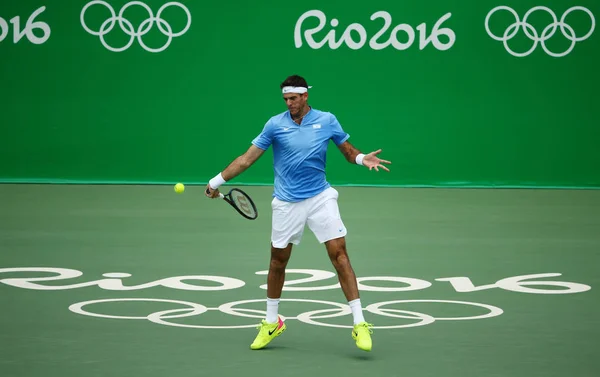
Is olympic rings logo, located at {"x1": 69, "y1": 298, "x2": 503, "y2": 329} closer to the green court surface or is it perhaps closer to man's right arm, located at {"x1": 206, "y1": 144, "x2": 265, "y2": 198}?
the green court surface

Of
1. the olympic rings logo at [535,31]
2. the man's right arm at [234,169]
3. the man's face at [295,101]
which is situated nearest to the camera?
the man's face at [295,101]

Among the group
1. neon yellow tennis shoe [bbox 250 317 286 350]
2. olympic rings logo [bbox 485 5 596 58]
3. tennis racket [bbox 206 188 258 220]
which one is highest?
olympic rings logo [bbox 485 5 596 58]

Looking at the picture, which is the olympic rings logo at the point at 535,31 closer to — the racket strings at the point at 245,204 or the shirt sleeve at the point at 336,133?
the racket strings at the point at 245,204

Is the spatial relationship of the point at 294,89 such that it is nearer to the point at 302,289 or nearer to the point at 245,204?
the point at 245,204

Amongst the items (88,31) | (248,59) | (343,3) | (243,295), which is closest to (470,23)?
Result: (343,3)

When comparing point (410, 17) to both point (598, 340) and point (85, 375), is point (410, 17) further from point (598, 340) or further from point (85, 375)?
point (85, 375)

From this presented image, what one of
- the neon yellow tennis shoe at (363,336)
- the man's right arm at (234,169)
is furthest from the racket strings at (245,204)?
the neon yellow tennis shoe at (363,336)

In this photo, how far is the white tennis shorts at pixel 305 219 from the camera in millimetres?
7438

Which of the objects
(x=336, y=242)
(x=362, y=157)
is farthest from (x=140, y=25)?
(x=336, y=242)

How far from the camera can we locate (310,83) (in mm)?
17953

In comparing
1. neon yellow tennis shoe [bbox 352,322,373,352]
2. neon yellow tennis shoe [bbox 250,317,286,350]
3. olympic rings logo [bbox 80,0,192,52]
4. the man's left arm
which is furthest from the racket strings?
olympic rings logo [bbox 80,0,192,52]

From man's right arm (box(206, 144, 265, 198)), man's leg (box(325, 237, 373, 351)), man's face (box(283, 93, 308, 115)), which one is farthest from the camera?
man's right arm (box(206, 144, 265, 198))

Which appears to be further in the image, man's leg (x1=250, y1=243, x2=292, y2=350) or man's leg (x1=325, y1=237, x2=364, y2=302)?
man's leg (x1=250, y1=243, x2=292, y2=350)

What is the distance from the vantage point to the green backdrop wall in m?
18.0
